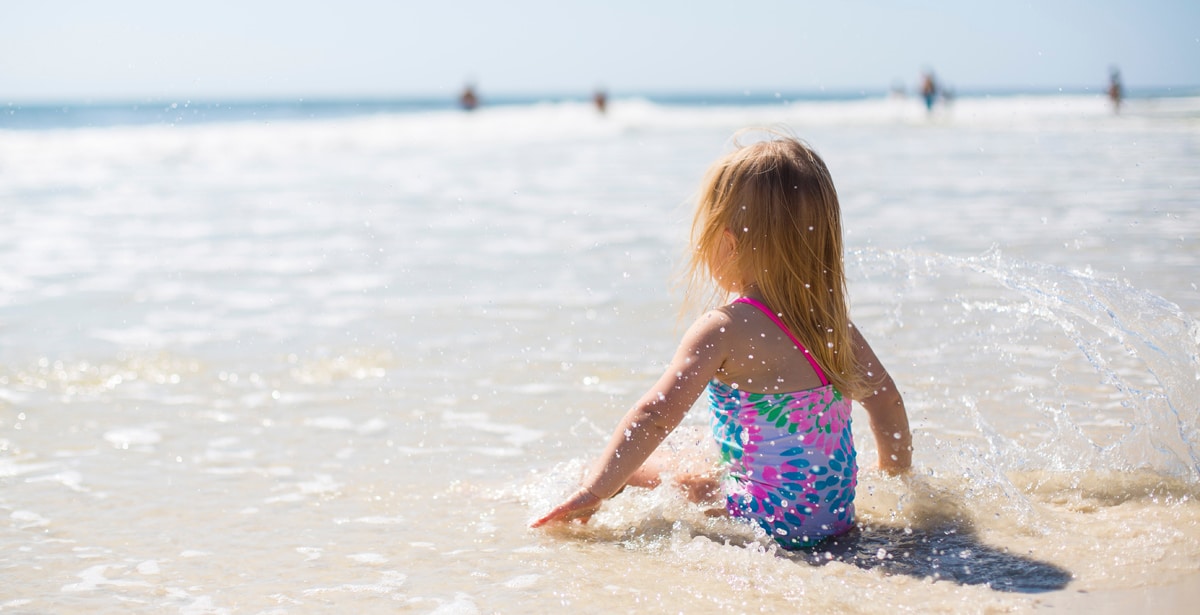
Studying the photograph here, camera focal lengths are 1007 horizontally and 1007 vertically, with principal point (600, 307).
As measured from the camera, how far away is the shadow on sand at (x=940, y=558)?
8.01 feet

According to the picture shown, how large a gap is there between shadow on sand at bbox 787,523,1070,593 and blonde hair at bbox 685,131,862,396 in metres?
0.42

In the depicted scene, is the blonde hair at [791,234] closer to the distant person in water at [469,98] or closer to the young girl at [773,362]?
the young girl at [773,362]

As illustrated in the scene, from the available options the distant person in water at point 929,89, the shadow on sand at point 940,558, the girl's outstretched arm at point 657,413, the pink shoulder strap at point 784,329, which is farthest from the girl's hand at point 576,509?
the distant person in water at point 929,89

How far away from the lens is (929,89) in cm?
2972

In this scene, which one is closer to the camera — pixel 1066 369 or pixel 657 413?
pixel 657 413

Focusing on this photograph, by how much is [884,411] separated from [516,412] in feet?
5.52

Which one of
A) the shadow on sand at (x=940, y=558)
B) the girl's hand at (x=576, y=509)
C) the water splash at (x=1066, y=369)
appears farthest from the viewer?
the water splash at (x=1066, y=369)

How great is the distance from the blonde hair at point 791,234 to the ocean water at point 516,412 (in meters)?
0.58

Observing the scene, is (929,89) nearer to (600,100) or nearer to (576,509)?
(600,100)

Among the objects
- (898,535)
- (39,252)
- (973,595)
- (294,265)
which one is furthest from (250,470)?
(39,252)

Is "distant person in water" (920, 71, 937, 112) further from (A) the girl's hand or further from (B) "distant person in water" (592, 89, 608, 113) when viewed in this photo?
(A) the girl's hand

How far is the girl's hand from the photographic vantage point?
9.06ft

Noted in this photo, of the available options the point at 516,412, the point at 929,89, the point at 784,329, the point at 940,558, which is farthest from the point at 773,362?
the point at 929,89

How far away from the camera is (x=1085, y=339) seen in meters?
4.49
